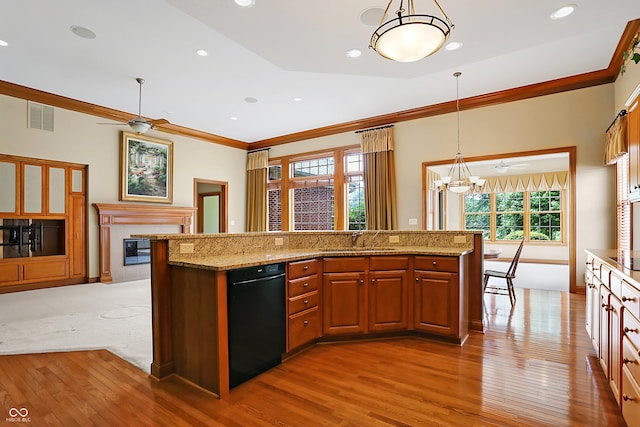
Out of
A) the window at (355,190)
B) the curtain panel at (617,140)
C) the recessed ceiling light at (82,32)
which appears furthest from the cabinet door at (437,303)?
the recessed ceiling light at (82,32)

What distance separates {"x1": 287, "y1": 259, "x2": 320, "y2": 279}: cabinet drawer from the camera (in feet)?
9.39

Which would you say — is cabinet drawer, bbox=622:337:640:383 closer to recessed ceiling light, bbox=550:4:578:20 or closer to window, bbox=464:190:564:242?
recessed ceiling light, bbox=550:4:578:20

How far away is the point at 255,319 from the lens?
2.51 meters

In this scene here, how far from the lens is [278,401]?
7.18 ft

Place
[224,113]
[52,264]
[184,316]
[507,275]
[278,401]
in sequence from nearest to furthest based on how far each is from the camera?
[278,401], [184,316], [507,275], [52,264], [224,113]

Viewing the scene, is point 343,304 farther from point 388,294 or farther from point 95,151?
point 95,151

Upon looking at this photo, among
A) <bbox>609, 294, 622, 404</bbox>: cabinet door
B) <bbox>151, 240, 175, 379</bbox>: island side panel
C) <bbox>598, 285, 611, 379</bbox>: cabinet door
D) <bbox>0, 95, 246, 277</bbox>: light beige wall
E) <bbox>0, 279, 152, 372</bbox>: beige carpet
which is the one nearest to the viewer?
<bbox>609, 294, 622, 404</bbox>: cabinet door

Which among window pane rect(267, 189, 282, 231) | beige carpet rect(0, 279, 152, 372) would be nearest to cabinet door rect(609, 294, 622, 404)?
beige carpet rect(0, 279, 152, 372)

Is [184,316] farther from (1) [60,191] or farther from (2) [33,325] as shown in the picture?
(1) [60,191]

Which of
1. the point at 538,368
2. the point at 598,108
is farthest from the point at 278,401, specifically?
the point at 598,108

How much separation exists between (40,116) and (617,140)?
8.60 m

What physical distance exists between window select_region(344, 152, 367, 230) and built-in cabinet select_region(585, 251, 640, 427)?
4984 mm

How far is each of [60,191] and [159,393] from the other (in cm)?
521

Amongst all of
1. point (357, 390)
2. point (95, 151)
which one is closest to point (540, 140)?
point (357, 390)
